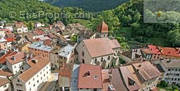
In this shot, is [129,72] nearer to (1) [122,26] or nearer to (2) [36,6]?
(1) [122,26]

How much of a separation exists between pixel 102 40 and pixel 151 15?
46.5 meters

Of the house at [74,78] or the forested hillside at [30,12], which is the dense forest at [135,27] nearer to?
the forested hillside at [30,12]

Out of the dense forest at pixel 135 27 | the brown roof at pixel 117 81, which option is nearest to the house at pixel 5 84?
the brown roof at pixel 117 81

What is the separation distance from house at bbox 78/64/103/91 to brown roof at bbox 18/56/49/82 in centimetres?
1121

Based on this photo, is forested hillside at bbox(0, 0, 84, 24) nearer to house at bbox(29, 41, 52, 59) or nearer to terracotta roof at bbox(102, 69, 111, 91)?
house at bbox(29, 41, 52, 59)

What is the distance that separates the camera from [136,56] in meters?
65.7

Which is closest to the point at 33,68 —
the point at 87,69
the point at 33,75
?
the point at 33,75

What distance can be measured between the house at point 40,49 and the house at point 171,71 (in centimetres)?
3406

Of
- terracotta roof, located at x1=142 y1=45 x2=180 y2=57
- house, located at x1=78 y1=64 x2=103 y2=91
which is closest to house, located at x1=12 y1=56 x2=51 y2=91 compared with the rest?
house, located at x1=78 y1=64 x2=103 y2=91

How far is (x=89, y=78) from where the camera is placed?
4319 cm

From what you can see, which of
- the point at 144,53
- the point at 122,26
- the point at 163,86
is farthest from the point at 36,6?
the point at 163,86

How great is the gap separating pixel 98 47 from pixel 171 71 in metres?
22.2

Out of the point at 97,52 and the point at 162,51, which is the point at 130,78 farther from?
the point at 162,51

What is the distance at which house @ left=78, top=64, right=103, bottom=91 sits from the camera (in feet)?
137
